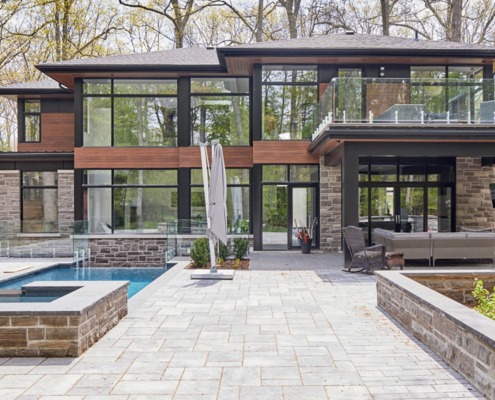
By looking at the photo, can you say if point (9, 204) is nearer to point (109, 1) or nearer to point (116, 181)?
point (116, 181)

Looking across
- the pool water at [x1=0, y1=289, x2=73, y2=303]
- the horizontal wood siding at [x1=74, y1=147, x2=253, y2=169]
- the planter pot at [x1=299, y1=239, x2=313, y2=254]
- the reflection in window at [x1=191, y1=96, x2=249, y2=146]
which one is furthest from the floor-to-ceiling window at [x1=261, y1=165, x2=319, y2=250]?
the pool water at [x1=0, y1=289, x2=73, y2=303]

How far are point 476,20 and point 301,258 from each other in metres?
18.0

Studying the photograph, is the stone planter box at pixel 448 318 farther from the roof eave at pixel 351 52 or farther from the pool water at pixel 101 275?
the roof eave at pixel 351 52

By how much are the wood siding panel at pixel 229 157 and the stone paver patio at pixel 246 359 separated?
301 inches

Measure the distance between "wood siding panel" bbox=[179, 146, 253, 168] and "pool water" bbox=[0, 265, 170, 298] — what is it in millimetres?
3633

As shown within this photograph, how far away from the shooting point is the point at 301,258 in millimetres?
11898

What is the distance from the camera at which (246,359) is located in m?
4.35

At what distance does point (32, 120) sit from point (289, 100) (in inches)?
399

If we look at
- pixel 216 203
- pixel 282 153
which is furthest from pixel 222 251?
pixel 282 153

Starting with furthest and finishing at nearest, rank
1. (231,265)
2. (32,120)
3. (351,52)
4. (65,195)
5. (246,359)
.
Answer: (32,120), (65,195), (351,52), (231,265), (246,359)

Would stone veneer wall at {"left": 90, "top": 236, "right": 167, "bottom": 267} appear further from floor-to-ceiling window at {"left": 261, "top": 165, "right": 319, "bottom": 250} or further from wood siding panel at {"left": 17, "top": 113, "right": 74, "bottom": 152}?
wood siding panel at {"left": 17, "top": 113, "right": 74, "bottom": 152}

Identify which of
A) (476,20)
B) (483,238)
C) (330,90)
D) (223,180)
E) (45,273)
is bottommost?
(45,273)

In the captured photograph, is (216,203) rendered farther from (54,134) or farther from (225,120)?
(54,134)

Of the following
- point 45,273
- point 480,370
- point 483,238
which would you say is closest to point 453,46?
point 483,238
